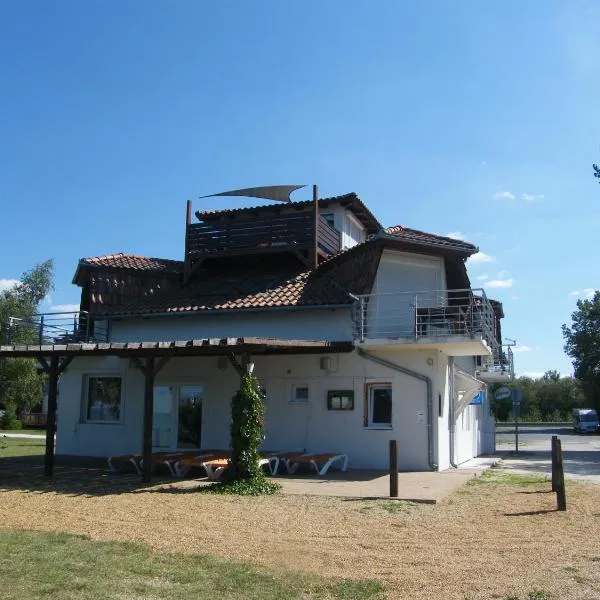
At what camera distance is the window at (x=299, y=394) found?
57.6 feet

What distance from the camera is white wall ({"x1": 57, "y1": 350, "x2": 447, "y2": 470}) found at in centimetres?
1658

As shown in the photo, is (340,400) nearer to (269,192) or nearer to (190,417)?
(190,417)

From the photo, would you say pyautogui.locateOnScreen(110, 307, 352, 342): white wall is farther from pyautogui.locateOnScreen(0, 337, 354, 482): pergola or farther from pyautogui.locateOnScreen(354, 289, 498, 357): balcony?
pyautogui.locateOnScreen(0, 337, 354, 482): pergola

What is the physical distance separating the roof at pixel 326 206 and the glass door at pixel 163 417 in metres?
6.74

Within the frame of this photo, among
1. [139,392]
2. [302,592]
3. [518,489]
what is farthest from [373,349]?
[302,592]

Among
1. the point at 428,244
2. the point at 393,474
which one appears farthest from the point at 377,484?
the point at 428,244

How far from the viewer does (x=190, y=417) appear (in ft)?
61.5

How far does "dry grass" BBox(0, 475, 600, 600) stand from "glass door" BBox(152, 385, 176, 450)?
6255mm

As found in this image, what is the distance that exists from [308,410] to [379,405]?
182 cm

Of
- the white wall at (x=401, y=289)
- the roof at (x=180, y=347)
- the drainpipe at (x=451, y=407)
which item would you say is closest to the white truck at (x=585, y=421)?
the drainpipe at (x=451, y=407)

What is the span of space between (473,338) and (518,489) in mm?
3355

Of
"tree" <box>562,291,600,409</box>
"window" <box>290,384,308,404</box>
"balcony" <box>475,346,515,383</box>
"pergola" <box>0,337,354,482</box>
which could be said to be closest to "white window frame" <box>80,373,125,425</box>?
"pergola" <box>0,337,354,482</box>

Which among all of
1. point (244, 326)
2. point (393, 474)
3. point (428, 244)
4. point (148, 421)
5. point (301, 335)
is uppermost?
point (428, 244)

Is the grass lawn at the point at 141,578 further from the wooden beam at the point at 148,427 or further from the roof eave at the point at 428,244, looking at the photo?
→ the roof eave at the point at 428,244
